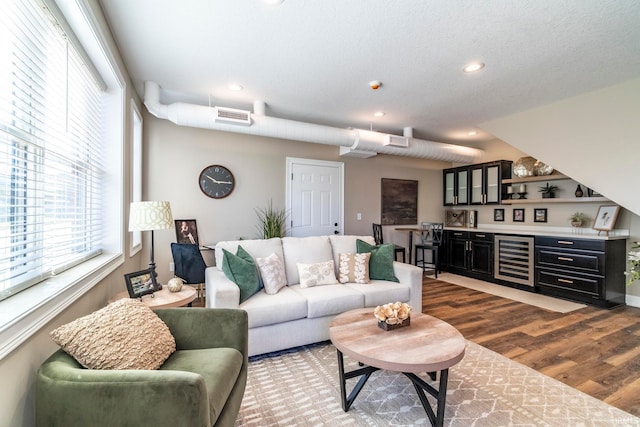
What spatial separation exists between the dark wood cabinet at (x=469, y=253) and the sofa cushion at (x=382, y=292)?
9.20ft

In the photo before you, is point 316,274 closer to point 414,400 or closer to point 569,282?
point 414,400

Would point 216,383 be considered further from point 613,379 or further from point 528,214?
point 528,214

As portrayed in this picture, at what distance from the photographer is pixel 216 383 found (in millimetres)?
1244

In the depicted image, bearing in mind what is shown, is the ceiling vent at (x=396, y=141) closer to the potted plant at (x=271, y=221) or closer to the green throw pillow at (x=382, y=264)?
the green throw pillow at (x=382, y=264)

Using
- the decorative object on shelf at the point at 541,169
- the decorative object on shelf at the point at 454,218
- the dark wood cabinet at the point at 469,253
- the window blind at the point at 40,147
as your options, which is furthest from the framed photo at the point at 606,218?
the window blind at the point at 40,147

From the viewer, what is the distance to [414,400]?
183 centimetres

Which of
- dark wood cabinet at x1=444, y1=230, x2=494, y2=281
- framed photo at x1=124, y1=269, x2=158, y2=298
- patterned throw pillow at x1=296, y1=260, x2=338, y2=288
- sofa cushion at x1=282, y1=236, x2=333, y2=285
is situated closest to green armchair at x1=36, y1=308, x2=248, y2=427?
framed photo at x1=124, y1=269, x2=158, y2=298

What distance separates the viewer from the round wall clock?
412cm

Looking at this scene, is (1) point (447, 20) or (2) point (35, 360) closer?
(2) point (35, 360)

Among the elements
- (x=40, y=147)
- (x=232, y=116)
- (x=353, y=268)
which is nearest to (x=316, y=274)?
(x=353, y=268)

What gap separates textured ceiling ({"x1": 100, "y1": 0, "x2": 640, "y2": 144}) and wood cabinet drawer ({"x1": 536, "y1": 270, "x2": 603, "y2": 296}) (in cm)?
231

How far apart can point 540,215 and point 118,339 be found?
5831 millimetres

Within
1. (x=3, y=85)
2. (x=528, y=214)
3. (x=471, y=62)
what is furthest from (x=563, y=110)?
(x=3, y=85)

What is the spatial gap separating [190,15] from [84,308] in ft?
6.62
